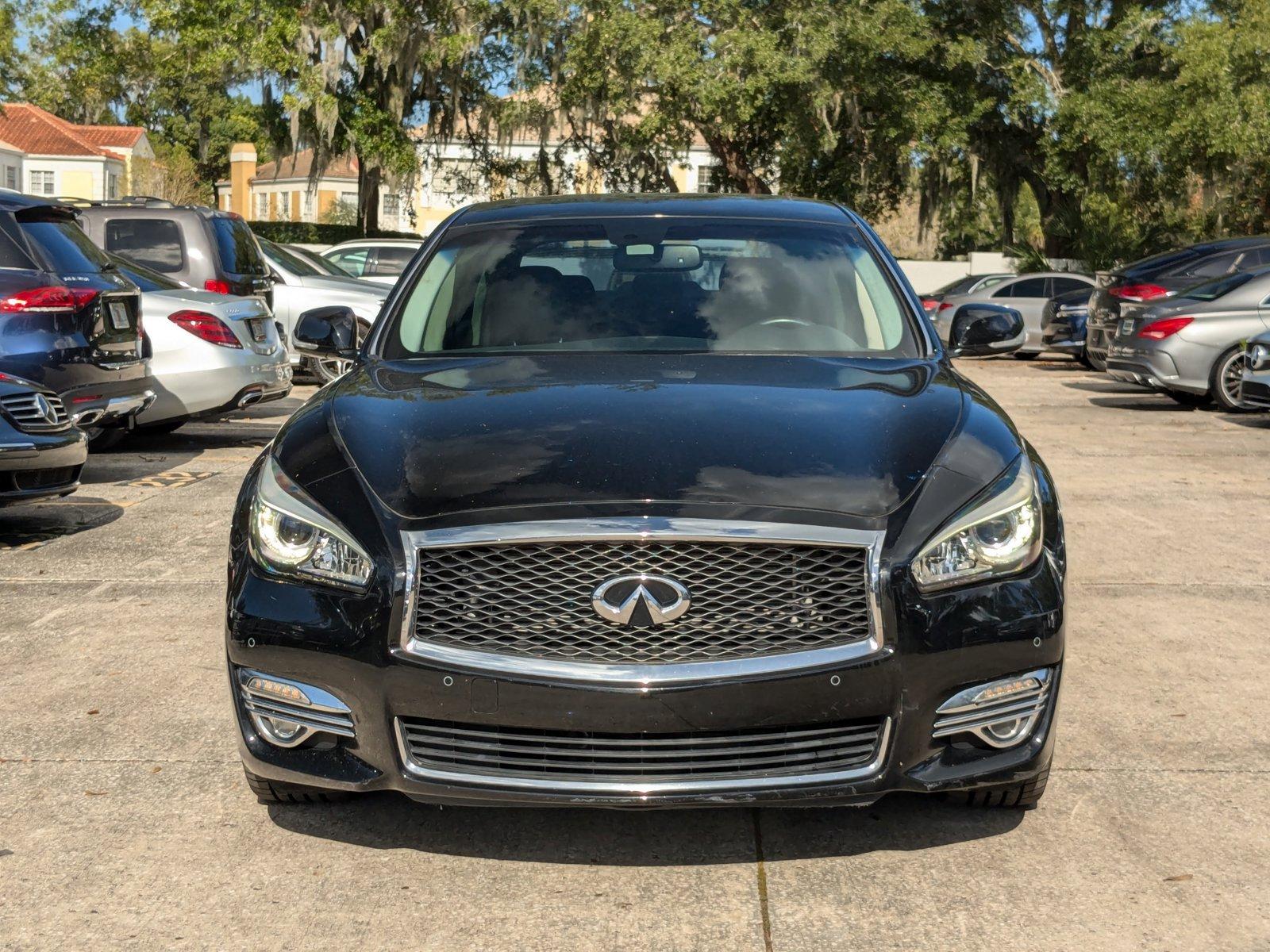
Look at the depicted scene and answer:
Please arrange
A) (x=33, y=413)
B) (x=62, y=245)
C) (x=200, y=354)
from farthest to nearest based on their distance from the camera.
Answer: (x=200, y=354) → (x=62, y=245) → (x=33, y=413)

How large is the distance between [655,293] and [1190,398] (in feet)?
45.7

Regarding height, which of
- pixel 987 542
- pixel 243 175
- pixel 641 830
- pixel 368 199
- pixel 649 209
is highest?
pixel 649 209

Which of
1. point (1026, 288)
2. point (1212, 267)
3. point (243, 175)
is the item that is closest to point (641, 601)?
point (1212, 267)

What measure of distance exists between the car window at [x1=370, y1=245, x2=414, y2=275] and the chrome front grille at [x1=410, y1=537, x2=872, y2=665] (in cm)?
1847

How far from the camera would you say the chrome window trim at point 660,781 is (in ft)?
11.8

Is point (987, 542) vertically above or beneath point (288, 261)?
above

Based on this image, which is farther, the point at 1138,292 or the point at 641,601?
the point at 1138,292

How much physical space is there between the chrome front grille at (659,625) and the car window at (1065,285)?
75.7 ft

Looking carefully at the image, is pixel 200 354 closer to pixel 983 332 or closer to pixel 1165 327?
pixel 983 332

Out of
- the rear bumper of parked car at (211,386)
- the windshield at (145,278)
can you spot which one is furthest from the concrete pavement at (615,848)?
the windshield at (145,278)

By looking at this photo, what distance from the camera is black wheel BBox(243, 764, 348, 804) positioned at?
4082mm

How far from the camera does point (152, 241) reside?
14086 millimetres

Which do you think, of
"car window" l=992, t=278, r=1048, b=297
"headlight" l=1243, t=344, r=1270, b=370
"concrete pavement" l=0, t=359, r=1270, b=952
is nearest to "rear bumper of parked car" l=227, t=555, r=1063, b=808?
"concrete pavement" l=0, t=359, r=1270, b=952

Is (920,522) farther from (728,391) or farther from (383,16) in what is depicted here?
(383,16)
